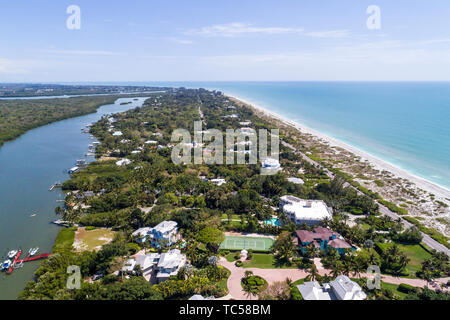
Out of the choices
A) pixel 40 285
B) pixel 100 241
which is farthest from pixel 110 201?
pixel 40 285

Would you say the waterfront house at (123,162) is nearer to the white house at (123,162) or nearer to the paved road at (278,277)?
the white house at (123,162)

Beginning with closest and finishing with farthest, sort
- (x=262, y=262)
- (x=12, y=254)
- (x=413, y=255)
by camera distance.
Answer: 1. (x=262, y=262)
2. (x=413, y=255)
3. (x=12, y=254)

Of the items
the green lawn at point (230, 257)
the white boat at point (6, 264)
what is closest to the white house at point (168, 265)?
the green lawn at point (230, 257)

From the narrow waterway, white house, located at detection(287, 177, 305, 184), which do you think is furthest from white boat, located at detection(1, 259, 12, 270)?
white house, located at detection(287, 177, 305, 184)

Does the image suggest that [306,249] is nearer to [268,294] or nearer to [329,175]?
[268,294]

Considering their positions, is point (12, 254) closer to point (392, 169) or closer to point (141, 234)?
point (141, 234)

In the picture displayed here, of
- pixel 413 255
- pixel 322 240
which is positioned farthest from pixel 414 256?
pixel 322 240

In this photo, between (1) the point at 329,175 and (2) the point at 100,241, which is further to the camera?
(1) the point at 329,175
